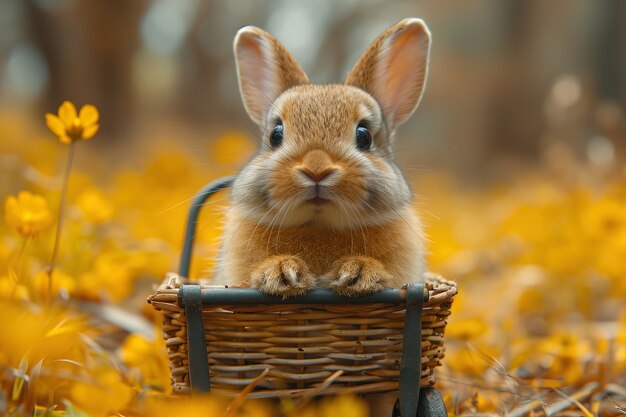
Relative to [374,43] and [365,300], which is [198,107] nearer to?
[374,43]

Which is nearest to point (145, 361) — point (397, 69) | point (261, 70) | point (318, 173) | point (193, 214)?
point (193, 214)

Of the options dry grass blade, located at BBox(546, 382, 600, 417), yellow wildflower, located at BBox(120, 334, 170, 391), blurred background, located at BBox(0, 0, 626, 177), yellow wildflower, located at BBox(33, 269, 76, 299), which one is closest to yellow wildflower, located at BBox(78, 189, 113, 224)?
yellow wildflower, located at BBox(33, 269, 76, 299)

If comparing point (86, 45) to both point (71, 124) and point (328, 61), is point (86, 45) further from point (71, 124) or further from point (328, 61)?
point (71, 124)

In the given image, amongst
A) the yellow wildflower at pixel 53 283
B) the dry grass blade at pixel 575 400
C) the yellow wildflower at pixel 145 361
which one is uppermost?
the yellow wildflower at pixel 53 283

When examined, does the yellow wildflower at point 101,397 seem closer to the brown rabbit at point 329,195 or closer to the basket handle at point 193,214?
the brown rabbit at point 329,195

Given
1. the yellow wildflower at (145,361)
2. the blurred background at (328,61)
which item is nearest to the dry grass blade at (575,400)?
the yellow wildflower at (145,361)
